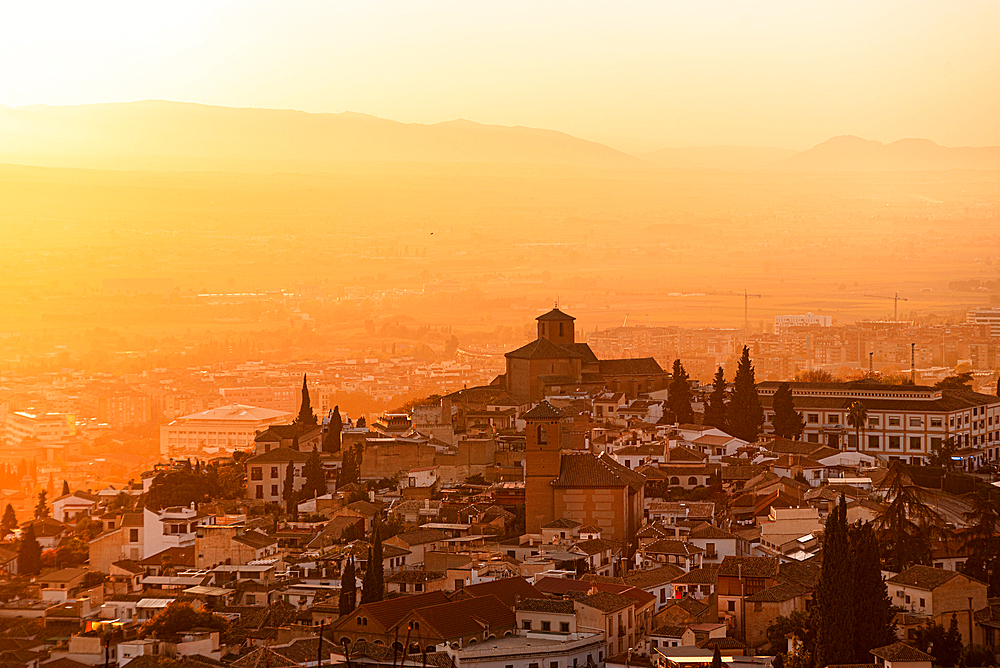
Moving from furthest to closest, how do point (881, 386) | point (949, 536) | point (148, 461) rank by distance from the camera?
point (148, 461) < point (881, 386) < point (949, 536)

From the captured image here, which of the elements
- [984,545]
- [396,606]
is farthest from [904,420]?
[396,606]

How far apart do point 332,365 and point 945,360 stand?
33.1 metres

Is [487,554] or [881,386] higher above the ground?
[881,386]

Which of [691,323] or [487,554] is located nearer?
[487,554]

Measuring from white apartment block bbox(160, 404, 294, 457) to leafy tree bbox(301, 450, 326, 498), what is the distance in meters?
22.8

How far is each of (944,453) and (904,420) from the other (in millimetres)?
2305

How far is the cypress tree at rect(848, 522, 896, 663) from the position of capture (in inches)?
898

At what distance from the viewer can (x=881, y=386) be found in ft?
149

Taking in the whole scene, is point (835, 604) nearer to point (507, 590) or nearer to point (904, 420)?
point (507, 590)

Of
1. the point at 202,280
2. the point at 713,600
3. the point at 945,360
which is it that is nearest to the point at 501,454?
the point at 713,600

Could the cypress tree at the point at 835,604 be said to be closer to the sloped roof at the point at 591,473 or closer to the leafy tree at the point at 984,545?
the leafy tree at the point at 984,545

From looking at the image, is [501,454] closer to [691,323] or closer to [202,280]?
[691,323]

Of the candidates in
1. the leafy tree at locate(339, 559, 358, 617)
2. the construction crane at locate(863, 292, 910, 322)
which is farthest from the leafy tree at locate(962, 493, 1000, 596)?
the construction crane at locate(863, 292, 910, 322)

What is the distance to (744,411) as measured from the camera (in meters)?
42.7
